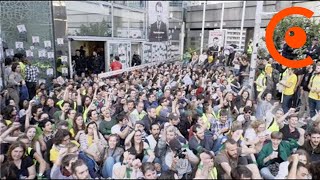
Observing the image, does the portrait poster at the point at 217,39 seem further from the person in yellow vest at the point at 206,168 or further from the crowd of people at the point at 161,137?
the person in yellow vest at the point at 206,168

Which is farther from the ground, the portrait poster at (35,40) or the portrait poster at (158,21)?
the portrait poster at (158,21)

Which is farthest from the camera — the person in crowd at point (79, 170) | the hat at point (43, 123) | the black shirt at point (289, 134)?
the hat at point (43, 123)

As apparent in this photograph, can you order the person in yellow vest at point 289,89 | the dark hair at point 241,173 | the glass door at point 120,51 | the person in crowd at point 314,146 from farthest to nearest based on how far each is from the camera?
the glass door at point 120,51 → the person in yellow vest at point 289,89 → the person in crowd at point 314,146 → the dark hair at point 241,173

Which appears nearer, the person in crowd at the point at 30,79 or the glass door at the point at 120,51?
the person in crowd at the point at 30,79

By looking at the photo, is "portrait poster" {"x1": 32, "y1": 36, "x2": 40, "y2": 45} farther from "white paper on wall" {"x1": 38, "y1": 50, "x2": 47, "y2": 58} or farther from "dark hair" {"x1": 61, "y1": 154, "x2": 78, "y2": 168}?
"dark hair" {"x1": 61, "y1": 154, "x2": 78, "y2": 168}

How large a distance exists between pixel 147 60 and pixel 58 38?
5.79 m

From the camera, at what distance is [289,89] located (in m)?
6.39

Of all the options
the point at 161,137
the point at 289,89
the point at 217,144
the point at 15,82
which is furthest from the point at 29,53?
the point at 289,89

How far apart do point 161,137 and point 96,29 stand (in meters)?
8.81

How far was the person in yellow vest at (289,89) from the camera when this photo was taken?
20.8ft

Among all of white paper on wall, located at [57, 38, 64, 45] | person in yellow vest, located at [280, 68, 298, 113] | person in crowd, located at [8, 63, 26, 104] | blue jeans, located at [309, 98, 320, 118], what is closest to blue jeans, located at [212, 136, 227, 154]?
blue jeans, located at [309, 98, 320, 118]

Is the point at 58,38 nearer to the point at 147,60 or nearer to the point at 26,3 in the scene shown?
the point at 26,3

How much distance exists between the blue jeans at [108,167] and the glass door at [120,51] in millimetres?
9077

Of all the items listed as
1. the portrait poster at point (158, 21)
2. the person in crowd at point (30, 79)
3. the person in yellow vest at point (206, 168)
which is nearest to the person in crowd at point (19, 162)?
the person in yellow vest at point (206, 168)
